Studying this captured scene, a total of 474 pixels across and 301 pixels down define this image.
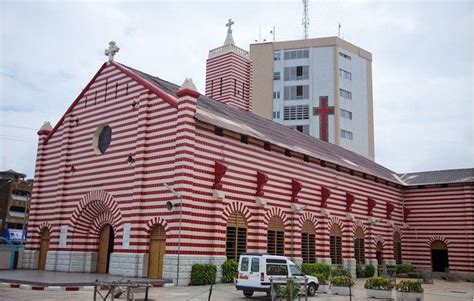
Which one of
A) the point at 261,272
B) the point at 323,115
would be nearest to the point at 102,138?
the point at 261,272

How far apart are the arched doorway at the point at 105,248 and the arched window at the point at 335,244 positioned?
1570cm

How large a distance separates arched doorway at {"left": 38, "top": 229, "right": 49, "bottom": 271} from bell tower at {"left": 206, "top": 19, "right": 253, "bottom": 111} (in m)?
17.7

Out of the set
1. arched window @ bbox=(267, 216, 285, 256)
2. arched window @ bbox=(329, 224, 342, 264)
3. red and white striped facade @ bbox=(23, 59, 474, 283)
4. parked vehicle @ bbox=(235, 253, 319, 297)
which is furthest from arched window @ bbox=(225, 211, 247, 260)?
arched window @ bbox=(329, 224, 342, 264)

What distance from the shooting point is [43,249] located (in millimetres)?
33344

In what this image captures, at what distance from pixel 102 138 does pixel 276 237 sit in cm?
1275

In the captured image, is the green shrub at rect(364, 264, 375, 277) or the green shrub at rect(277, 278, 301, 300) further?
the green shrub at rect(364, 264, 375, 277)

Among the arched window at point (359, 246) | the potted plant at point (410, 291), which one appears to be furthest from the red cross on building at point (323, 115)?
the potted plant at point (410, 291)

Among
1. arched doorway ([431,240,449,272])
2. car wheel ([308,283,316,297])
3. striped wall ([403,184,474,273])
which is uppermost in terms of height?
striped wall ([403,184,474,273])

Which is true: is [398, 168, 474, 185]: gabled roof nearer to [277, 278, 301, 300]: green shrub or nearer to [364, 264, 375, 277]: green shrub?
[364, 264, 375, 277]: green shrub

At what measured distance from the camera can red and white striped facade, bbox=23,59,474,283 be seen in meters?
26.2

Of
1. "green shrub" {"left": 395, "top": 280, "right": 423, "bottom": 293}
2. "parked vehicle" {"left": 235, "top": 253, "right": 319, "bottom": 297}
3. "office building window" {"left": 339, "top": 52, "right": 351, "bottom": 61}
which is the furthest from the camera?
"office building window" {"left": 339, "top": 52, "right": 351, "bottom": 61}

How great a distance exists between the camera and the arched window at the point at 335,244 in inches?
1431

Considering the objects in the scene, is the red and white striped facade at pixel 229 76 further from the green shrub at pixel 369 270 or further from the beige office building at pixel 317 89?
the beige office building at pixel 317 89

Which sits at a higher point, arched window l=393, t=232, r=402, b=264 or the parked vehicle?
arched window l=393, t=232, r=402, b=264
